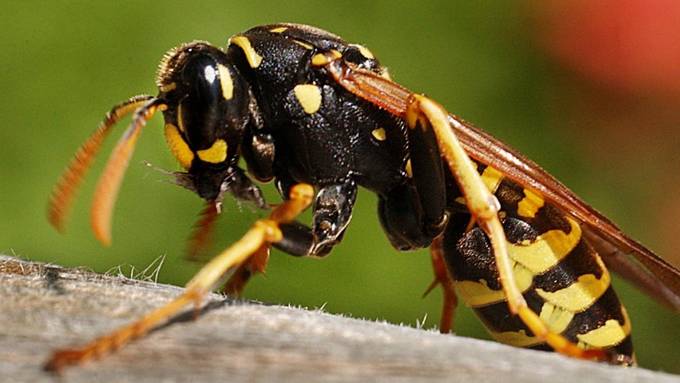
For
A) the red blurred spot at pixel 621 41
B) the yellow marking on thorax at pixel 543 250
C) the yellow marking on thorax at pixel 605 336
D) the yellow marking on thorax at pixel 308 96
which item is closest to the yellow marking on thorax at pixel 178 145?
the yellow marking on thorax at pixel 308 96

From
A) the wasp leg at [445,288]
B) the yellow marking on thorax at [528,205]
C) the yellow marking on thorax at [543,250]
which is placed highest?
the yellow marking on thorax at [528,205]

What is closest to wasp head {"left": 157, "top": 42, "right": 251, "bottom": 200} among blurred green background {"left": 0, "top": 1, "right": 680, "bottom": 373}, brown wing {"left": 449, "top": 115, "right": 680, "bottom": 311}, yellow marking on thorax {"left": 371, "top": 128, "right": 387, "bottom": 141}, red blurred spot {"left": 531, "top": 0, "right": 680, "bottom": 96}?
yellow marking on thorax {"left": 371, "top": 128, "right": 387, "bottom": 141}

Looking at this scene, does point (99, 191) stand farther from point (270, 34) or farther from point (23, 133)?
point (23, 133)

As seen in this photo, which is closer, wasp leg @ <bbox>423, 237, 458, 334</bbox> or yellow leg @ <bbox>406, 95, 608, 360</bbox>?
yellow leg @ <bbox>406, 95, 608, 360</bbox>

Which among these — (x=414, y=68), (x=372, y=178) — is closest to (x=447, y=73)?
(x=414, y=68)

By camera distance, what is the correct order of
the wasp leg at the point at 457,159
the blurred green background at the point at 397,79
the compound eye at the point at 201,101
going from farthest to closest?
the blurred green background at the point at 397,79 → the compound eye at the point at 201,101 → the wasp leg at the point at 457,159

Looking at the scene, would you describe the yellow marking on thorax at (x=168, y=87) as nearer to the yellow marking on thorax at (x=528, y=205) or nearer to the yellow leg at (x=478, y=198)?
the yellow leg at (x=478, y=198)

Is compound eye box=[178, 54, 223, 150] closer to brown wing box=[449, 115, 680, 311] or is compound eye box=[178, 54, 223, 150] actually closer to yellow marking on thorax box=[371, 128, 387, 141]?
yellow marking on thorax box=[371, 128, 387, 141]

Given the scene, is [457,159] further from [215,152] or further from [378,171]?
[215,152]

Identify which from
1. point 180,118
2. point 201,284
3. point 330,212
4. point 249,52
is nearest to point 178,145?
point 180,118
